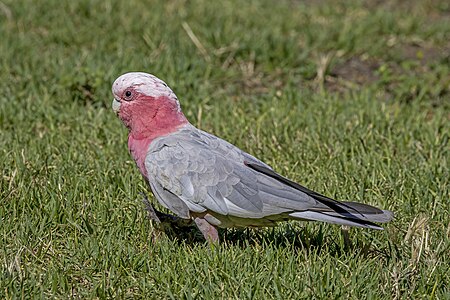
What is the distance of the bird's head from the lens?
3943 mm

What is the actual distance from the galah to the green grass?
0.64 feet

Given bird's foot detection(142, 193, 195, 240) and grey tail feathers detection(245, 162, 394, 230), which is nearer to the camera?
grey tail feathers detection(245, 162, 394, 230)

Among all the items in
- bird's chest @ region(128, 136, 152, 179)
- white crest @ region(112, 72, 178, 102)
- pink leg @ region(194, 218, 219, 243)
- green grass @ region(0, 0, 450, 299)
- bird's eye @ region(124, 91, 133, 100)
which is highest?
white crest @ region(112, 72, 178, 102)

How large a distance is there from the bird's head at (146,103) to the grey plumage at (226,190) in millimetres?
102

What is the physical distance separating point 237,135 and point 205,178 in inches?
64.0

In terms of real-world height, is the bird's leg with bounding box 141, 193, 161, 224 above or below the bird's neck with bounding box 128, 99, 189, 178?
below

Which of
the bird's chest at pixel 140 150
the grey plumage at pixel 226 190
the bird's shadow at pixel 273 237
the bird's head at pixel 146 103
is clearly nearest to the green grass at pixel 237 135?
the bird's shadow at pixel 273 237

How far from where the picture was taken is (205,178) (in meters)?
3.73

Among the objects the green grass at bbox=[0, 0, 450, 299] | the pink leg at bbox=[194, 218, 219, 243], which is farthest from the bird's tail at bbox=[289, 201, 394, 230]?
the pink leg at bbox=[194, 218, 219, 243]

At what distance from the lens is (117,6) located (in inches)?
292

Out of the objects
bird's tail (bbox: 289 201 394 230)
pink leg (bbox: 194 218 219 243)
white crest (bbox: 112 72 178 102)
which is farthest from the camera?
white crest (bbox: 112 72 178 102)

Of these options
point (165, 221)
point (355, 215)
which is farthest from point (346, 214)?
point (165, 221)

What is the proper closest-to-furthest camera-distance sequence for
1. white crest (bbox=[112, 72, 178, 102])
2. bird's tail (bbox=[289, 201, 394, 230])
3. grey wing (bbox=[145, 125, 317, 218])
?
bird's tail (bbox=[289, 201, 394, 230]) → grey wing (bbox=[145, 125, 317, 218]) → white crest (bbox=[112, 72, 178, 102])

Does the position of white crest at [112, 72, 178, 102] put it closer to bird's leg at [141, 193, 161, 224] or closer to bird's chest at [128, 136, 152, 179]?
bird's chest at [128, 136, 152, 179]
